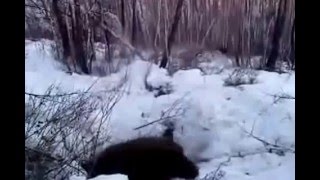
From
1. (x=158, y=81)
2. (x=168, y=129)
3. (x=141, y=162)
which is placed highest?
(x=158, y=81)

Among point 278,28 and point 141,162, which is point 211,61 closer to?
point 278,28

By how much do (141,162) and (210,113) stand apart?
28cm

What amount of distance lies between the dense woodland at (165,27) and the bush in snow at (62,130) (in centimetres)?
12

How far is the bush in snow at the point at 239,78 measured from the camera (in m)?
2.09

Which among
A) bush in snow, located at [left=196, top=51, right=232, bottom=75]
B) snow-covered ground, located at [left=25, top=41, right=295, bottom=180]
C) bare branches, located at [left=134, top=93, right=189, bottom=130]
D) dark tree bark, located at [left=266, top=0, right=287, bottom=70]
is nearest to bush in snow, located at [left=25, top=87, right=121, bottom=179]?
snow-covered ground, located at [left=25, top=41, right=295, bottom=180]

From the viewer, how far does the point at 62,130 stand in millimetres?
2078

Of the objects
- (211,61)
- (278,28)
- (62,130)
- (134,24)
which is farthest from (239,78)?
(62,130)

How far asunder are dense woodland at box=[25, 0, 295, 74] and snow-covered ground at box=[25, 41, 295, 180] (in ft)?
0.20

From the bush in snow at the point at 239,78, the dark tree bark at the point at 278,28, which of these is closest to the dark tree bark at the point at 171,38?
the bush in snow at the point at 239,78

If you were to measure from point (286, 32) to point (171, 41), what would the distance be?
38 centimetres

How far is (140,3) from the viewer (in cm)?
209

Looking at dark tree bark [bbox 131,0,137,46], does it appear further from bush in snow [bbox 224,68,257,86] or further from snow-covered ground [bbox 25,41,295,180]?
bush in snow [bbox 224,68,257,86]

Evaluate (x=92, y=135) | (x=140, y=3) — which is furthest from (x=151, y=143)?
(x=140, y=3)

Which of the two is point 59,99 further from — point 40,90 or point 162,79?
point 162,79
